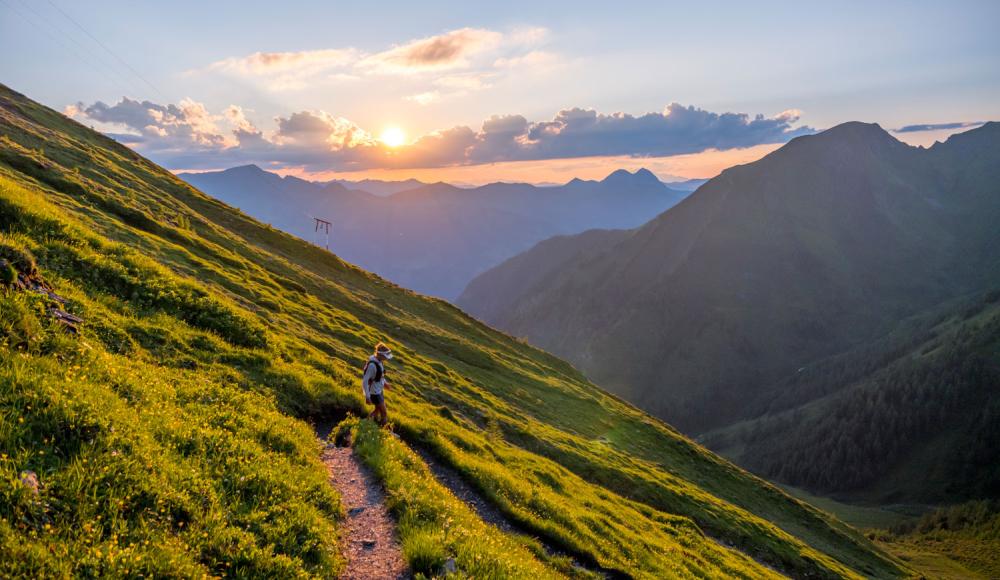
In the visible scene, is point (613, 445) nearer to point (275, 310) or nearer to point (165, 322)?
point (275, 310)

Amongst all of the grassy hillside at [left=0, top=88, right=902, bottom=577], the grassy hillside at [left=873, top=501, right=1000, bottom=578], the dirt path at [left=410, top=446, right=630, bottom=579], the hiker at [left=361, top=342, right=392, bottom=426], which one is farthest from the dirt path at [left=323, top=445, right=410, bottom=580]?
the grassy hillside at [left=873, top=501, right=1000, bottom=578]

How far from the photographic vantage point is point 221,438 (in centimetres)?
1123

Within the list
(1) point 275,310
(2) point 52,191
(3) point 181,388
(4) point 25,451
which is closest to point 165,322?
(3) point 181,388

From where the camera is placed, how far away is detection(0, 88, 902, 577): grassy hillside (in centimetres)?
779

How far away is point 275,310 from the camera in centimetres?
3600

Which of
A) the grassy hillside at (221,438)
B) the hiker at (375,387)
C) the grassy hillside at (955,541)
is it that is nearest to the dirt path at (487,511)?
the grassy hillside at (221,438)

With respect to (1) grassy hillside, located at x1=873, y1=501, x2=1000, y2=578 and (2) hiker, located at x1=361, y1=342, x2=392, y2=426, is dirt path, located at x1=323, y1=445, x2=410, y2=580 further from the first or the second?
(1) grassy hillside, located at x1=873, y1=501, x2=1000, y2=578

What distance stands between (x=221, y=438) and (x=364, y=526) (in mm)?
3833

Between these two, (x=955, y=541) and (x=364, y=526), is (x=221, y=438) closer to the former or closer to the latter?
(x=364, y=526)

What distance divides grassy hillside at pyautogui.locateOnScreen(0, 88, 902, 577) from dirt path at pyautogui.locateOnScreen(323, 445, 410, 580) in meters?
0.37

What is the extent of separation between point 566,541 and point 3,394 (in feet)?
50.3

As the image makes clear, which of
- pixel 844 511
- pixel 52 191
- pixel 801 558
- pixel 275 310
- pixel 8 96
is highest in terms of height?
pixel 8 96

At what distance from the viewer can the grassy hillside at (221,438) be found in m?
7.79

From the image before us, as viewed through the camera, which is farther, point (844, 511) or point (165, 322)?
point (844, 511)
